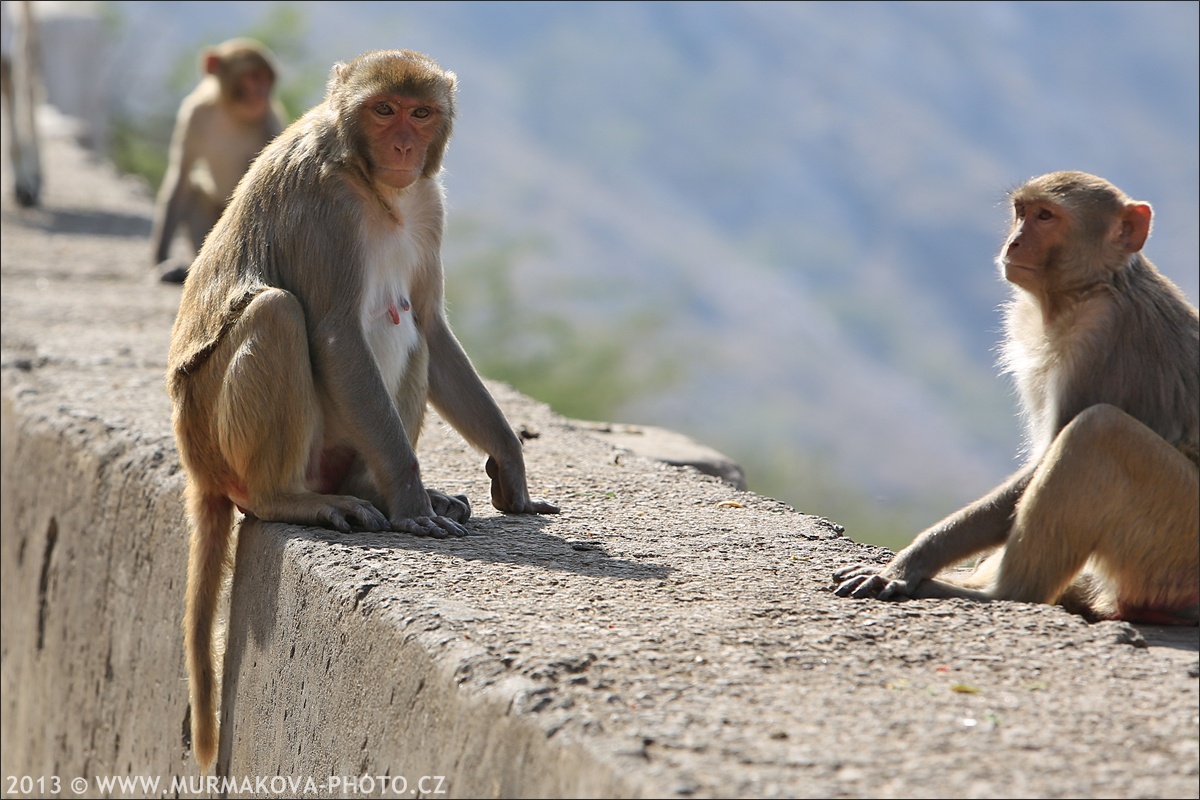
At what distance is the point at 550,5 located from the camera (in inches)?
1208

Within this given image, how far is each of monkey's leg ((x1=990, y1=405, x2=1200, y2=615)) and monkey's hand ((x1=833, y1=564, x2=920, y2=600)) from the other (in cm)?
25

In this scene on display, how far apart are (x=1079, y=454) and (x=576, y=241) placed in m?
27.5

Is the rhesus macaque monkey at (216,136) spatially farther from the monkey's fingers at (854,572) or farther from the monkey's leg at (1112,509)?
the monkey's leg at (1112,509)

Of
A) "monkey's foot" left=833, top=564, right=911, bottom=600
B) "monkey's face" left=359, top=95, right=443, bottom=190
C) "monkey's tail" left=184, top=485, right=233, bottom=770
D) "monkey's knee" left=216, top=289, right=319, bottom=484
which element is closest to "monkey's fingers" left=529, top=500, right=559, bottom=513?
"monkey's knee" left=216, top=289, right=319, bottom=484

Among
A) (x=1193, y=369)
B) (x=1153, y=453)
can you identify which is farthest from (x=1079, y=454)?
(x=1193, y=369)

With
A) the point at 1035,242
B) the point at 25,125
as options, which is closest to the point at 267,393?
the point at 1035,242

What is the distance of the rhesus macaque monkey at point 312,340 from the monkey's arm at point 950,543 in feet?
3.80

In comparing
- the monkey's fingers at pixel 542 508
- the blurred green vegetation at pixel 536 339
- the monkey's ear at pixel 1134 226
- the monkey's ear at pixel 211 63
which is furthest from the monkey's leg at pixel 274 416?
the blurred green vegetation at pixel 536 339

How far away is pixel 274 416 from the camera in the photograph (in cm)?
359

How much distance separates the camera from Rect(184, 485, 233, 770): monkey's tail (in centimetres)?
358

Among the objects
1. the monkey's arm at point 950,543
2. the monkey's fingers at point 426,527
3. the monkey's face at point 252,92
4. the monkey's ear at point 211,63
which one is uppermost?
the monkey's ear at point 211,63

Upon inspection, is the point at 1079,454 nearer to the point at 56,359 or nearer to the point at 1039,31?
the point at 56,359

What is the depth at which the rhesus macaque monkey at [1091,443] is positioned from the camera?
295cm

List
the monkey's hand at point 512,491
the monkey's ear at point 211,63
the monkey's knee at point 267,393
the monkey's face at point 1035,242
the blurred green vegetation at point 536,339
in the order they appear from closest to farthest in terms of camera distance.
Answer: the monkey's face at point 1035,242, the monkey's knee at point 267,393, the monkey's hand at point 512,491, the monkey's ear at point 211,63, the blurred green vegetation at point 536,339
